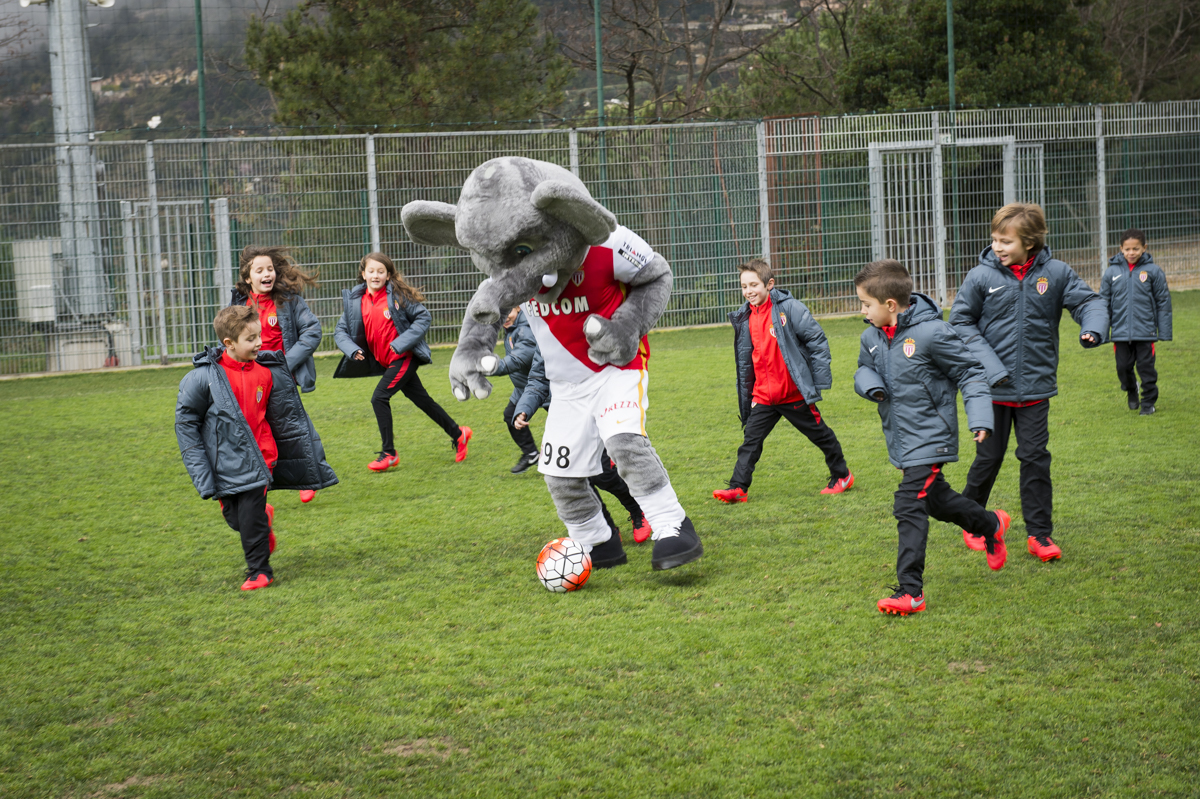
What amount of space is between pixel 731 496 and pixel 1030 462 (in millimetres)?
1960

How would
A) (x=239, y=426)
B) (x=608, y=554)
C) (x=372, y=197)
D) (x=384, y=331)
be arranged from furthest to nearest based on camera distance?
(x=372, y=197) → (x=384, y=331) → (x=608, y=554) → (x=239, y=426)

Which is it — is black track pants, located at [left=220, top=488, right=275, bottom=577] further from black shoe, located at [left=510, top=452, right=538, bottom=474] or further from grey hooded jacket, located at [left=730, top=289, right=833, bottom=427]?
grey hooded jacket, located at [left=730, top=289, right=833, bottom=427]

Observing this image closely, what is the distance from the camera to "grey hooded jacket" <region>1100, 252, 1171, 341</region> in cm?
893

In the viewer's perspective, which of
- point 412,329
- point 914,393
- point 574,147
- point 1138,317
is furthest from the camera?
point 574,147

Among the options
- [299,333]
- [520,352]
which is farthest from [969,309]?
[299,333]

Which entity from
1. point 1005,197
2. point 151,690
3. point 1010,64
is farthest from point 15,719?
point 1010,64

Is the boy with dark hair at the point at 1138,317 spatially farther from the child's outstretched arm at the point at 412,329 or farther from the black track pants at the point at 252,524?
the black track pants at the point at 252,524

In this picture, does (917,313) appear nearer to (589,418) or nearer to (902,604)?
(902,604)

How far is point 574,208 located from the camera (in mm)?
4652

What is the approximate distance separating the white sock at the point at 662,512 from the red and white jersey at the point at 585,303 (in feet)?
2.03

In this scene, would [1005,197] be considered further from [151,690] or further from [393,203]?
[151,690]

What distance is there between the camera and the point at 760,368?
272 inches

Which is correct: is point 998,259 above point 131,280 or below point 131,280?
below

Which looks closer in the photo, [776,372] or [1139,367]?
[776,372]
